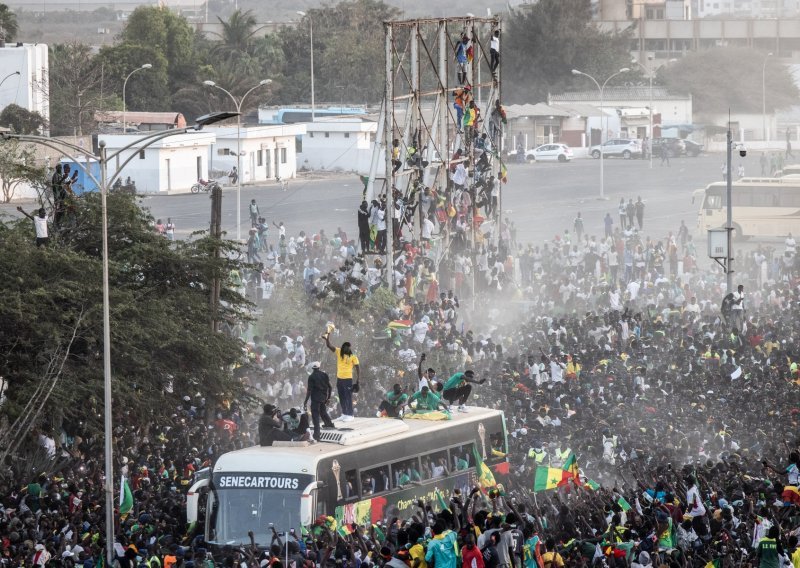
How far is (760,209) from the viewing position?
2112 inches

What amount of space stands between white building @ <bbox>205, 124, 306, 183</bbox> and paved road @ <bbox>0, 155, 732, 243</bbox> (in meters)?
1.21

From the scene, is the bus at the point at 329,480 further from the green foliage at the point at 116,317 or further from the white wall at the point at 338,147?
the white wall at the point at 338,147

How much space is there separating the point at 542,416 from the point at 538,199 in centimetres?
4273

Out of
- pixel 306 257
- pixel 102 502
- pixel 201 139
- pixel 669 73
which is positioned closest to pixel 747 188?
pixel 306 257

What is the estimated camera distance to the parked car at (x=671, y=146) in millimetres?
81938

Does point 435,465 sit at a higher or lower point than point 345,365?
lower

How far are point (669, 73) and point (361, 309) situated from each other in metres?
73.5

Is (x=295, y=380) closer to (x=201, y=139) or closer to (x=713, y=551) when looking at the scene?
(x=713, y=551)

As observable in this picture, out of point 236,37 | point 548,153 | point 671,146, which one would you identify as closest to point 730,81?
point 671,146

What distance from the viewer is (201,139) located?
6462cm

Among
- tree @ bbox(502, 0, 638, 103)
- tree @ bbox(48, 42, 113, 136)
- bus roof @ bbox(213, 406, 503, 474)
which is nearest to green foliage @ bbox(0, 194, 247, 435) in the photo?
bus roof @ bbox(213, 406, 503, 474)

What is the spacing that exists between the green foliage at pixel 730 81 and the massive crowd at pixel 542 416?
55698mm

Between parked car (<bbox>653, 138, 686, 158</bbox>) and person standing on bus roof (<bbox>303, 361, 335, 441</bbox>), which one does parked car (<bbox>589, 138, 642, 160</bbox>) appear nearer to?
parked car (<bbox>653, 138, 686, 158</bbox>)

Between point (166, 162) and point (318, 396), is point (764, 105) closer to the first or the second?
point (166, 162)
